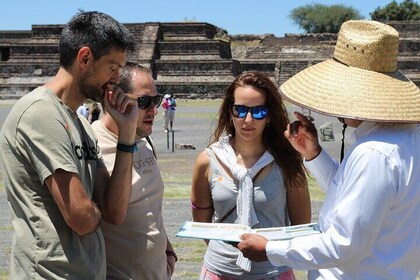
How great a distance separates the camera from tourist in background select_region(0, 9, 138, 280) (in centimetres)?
252

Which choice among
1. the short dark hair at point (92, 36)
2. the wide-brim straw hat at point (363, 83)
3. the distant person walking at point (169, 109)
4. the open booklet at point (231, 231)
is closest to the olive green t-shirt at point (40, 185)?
the short dark hair at point (92, 36)

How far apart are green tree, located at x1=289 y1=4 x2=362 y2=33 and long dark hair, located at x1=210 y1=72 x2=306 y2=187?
80.0 m

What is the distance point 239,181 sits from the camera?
3.53 metres

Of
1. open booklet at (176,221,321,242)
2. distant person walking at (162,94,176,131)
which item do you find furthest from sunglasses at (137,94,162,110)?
distant person walking at (162,94,176,131)

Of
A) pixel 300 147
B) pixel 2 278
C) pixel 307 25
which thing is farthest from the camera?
pixel 307 25

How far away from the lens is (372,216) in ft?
7.94

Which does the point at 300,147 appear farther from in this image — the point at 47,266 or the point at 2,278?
the point at 2,278

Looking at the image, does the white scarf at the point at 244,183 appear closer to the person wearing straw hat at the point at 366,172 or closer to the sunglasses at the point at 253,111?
the sunglasses at the point at 253,111

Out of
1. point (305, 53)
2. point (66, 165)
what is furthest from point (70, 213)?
point (305, 53)

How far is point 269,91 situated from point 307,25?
84.1 metres

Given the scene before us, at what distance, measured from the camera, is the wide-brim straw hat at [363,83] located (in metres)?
2.60

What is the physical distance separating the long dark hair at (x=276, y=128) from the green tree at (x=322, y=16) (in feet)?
262

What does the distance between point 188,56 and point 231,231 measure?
123 ft

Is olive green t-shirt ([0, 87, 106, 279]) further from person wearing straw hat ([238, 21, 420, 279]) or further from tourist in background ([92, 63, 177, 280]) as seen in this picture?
person wearing straw hat ([238, 21, 420, 279])
